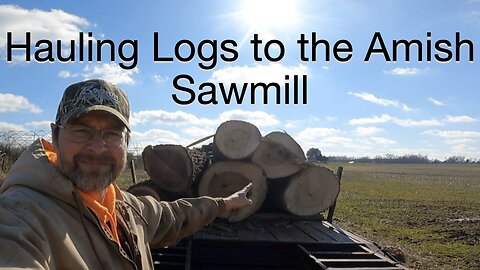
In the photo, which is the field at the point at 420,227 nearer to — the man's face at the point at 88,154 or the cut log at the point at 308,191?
the cut log at the point at 308,191

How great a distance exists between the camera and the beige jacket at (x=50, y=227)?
5.05ft

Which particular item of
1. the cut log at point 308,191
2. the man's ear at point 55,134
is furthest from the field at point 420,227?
the man's ear at point 55,134

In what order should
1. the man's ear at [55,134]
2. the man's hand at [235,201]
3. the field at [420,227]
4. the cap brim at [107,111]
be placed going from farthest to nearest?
the field at [420,227], the man's hand at [235,201], the man's ear at [55,134], the cap brim at [107,111]

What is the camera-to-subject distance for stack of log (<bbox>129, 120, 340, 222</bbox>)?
19.3 feet

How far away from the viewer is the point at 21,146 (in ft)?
56.6

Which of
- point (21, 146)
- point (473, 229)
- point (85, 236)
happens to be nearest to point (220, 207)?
point (85, 236)

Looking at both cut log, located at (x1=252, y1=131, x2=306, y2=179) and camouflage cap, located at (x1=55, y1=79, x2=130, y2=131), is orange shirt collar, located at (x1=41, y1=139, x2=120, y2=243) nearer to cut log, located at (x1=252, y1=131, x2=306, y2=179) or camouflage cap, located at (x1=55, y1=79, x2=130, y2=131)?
camouflage cap, located at (x1=55, y1=79, x2=130, y2=131)

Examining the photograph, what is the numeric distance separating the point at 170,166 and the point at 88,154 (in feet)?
12.6

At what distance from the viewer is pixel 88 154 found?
2.06 m

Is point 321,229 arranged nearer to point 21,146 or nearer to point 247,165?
point 247,165

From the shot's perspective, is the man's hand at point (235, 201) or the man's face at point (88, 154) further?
the man's hand at point (235, 201)

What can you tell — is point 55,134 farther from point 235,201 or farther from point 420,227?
point 420,227

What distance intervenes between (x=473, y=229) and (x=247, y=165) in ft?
27.5

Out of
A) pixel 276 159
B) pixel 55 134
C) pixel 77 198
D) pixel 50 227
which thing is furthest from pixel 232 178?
pixel 50 227
